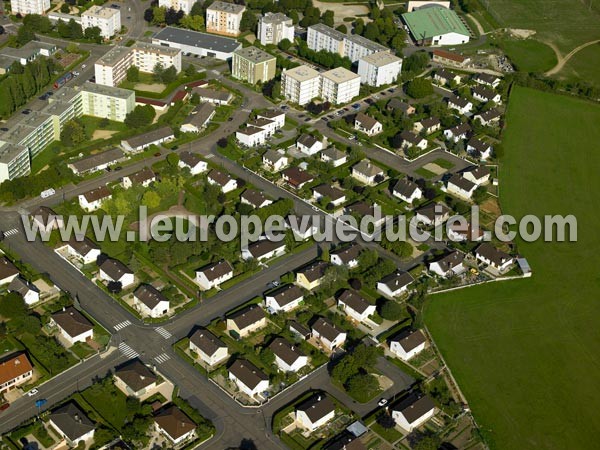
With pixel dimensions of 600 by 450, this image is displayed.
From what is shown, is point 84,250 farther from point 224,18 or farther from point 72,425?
point 224,18

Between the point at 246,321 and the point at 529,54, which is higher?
the point at 529,54

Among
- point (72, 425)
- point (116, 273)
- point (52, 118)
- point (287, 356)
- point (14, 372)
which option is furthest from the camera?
Answer: point (52, 118)

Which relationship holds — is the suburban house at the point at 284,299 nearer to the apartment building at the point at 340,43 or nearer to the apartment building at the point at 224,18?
the apartment building at the point at 340,43

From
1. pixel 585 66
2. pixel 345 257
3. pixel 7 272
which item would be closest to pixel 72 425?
pixel 7 272

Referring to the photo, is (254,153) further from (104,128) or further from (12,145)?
(12,145)

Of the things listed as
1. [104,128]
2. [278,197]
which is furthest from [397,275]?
[104,128]
